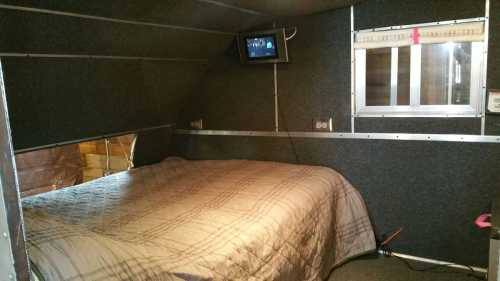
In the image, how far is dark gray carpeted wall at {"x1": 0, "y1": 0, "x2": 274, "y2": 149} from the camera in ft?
5.65

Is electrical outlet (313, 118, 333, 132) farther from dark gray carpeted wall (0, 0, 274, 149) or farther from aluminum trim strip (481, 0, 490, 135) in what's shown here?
aluminum trim strip (481, 0, 490, 135)

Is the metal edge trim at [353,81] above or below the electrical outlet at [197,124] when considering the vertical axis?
above

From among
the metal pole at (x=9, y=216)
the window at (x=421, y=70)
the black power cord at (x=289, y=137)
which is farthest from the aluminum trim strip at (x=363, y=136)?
the metal pole at (x=9, y=216)

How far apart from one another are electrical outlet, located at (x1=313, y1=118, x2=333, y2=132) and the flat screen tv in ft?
1.59

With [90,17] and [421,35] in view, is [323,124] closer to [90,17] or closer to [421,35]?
[421,35]

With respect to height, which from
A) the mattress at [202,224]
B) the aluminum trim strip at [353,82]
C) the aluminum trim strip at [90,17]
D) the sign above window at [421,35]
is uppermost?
the aluminum trim strip at [90,17]

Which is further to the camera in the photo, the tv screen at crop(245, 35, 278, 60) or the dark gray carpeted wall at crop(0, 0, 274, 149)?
the tv screen at crop(245, 35, 278, 60)

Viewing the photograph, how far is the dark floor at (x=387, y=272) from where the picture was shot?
2303 mm

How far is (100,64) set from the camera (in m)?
2.26

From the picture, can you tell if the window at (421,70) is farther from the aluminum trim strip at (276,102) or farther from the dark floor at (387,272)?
the dark floor at (387,272)


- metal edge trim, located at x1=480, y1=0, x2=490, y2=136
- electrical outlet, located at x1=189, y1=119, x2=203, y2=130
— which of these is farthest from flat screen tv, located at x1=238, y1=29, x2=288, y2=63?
metal edge trim, located at x1=480, y1=0, x2=490, y2=136

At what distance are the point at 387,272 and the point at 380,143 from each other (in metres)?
0.81

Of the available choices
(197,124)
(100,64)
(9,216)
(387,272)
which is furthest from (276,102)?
(9,216)

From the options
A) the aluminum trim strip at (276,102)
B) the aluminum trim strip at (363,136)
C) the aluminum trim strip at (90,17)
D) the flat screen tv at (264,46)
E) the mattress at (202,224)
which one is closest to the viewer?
the mattress at (202,224)
